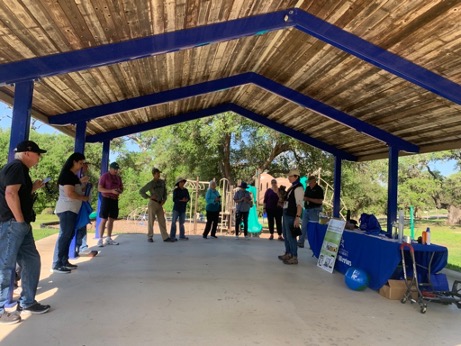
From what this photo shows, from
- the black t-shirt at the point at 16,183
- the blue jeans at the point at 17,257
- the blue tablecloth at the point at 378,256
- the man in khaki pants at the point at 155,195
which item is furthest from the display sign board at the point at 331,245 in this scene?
the black t-shirt at the point at 16,183

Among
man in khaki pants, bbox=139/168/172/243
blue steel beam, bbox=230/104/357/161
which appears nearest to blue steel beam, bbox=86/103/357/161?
blue steel beam, bbox=230/104/357/161

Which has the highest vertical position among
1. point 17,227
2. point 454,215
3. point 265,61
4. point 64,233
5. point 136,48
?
point 265,61

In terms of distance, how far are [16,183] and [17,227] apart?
40 cm

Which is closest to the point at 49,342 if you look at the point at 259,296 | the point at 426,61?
the point at 259,296

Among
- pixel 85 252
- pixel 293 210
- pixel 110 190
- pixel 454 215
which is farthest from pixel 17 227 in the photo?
pixel 454 215

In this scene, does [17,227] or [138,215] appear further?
[138,215]

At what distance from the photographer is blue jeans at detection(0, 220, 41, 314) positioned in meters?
3.15

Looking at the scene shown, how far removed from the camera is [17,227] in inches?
125

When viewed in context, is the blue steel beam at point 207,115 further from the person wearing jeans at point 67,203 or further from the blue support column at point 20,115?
the blue support column at point 20,115

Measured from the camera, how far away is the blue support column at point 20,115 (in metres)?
3.90

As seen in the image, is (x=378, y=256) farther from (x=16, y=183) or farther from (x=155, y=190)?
(x=155, y=190)

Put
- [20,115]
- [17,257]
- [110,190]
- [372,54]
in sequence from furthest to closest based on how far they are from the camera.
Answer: [110,190] → [372,54] → [20,115] → [17,257]

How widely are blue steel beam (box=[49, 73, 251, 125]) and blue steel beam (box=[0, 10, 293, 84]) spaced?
2.65 meters

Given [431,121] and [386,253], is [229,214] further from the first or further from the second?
[386,253]
